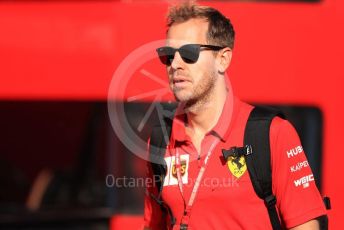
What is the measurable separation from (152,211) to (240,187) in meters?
0.44

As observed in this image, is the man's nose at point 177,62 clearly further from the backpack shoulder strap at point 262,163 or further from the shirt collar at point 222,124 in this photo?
the backpack shoulder strap at point 262,163

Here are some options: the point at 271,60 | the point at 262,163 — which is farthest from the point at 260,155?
the point at 271,60

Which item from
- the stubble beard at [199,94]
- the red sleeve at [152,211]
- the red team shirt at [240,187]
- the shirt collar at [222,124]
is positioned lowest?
the red sleeve at [152,211]

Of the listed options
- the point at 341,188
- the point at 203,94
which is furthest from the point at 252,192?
the point at 341,188

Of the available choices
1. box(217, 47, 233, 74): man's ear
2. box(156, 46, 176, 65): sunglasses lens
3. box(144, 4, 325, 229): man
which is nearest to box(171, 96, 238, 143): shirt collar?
box(144, 4, 325, 229): man

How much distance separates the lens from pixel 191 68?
2.27 meters

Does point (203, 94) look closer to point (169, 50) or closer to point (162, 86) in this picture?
point (169, 50)

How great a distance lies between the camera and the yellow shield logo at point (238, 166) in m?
2.16

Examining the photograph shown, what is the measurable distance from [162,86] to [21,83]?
2.59ft

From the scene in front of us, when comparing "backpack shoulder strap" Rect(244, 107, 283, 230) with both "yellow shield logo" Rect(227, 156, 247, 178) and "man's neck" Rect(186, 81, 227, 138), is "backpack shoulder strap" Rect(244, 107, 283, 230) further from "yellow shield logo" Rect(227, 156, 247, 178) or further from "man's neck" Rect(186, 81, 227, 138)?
"man's neck" Rect(186, 81, 227, 138)

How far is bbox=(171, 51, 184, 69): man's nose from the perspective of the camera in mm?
2254

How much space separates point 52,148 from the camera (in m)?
6.22

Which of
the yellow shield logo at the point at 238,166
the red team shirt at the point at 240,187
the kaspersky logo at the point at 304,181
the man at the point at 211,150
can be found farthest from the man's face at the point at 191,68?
the kaspersky logo at the point at 304,181

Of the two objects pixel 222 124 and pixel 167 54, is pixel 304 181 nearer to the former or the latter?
pixel 222 124
